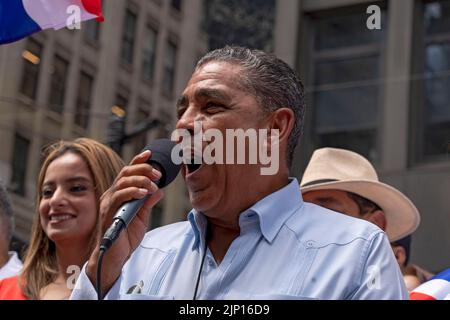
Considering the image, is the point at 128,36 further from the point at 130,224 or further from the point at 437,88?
the point at 130,224

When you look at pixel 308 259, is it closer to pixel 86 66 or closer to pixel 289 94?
pixel 289 94

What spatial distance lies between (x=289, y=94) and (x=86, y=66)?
1561cm

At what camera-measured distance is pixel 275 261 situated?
118 inches

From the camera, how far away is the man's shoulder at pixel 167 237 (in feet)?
10.8

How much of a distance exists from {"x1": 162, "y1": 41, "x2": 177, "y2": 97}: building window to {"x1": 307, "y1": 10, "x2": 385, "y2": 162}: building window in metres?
3.55

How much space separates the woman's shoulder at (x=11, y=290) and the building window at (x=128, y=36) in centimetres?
1348

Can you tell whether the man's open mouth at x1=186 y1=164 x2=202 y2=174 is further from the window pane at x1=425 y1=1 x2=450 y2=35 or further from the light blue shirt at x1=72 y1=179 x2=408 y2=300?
the window pane at x1=425 y1=1 x2=450 y2=35

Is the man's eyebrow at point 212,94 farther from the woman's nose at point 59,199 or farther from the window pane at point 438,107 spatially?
the window pane at point 438,107

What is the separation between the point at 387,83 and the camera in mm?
13297

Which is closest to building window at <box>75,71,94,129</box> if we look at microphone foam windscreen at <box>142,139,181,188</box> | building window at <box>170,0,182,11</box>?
building window at <box>170,0,182,11</box>

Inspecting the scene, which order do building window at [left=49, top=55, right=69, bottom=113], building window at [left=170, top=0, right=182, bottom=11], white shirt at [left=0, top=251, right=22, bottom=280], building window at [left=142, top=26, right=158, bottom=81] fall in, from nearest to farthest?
white shirt at [left=0, top=251, right=22, bottom=280] < building window at [left=170, top=0, right=182, bottom=11] < building window at [left=142, top=26, right=158, bottom=81] < building window at [left=49, top=55, right=69, bottom=113]

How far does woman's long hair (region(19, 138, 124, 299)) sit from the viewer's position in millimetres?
4406
